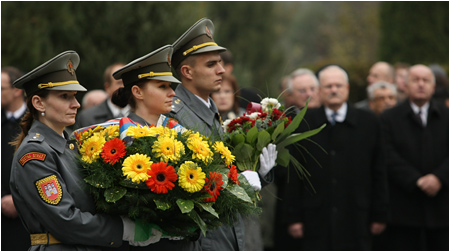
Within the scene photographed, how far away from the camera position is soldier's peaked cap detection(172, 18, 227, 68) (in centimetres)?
512

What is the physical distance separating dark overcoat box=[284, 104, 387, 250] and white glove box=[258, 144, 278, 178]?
7.77 feet

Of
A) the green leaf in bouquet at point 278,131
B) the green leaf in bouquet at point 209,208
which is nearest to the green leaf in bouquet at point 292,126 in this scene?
the green leaf in bouquet at point 278,131

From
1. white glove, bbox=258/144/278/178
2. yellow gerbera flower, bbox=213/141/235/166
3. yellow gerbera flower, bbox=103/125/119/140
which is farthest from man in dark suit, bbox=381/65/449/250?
yellow gerbera flower, bbox=103/125/119/140

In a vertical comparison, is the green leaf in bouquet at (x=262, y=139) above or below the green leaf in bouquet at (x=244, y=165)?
above

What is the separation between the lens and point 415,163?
8125mm

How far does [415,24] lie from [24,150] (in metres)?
18.0

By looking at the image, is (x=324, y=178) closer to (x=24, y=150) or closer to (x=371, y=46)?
(x=24, y=150)

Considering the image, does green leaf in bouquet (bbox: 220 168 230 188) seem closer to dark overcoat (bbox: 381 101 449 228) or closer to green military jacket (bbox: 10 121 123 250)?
green military jacket (bbox: 10 121 123 250)

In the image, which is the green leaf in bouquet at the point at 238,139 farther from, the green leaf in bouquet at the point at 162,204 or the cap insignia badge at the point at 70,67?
the cap insignia badge at the point at 70,67

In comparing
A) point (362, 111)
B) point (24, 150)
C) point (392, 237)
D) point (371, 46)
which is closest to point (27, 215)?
point (24, 150)

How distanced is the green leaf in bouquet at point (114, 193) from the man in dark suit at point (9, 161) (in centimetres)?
282

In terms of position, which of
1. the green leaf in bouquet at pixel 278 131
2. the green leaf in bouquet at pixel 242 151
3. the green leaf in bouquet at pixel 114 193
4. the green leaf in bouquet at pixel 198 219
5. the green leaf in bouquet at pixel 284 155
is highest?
the green leaf in bouquet at pixel 278 131

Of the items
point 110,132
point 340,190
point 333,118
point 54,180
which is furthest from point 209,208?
point 333,118

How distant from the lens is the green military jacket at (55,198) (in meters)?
3.86
